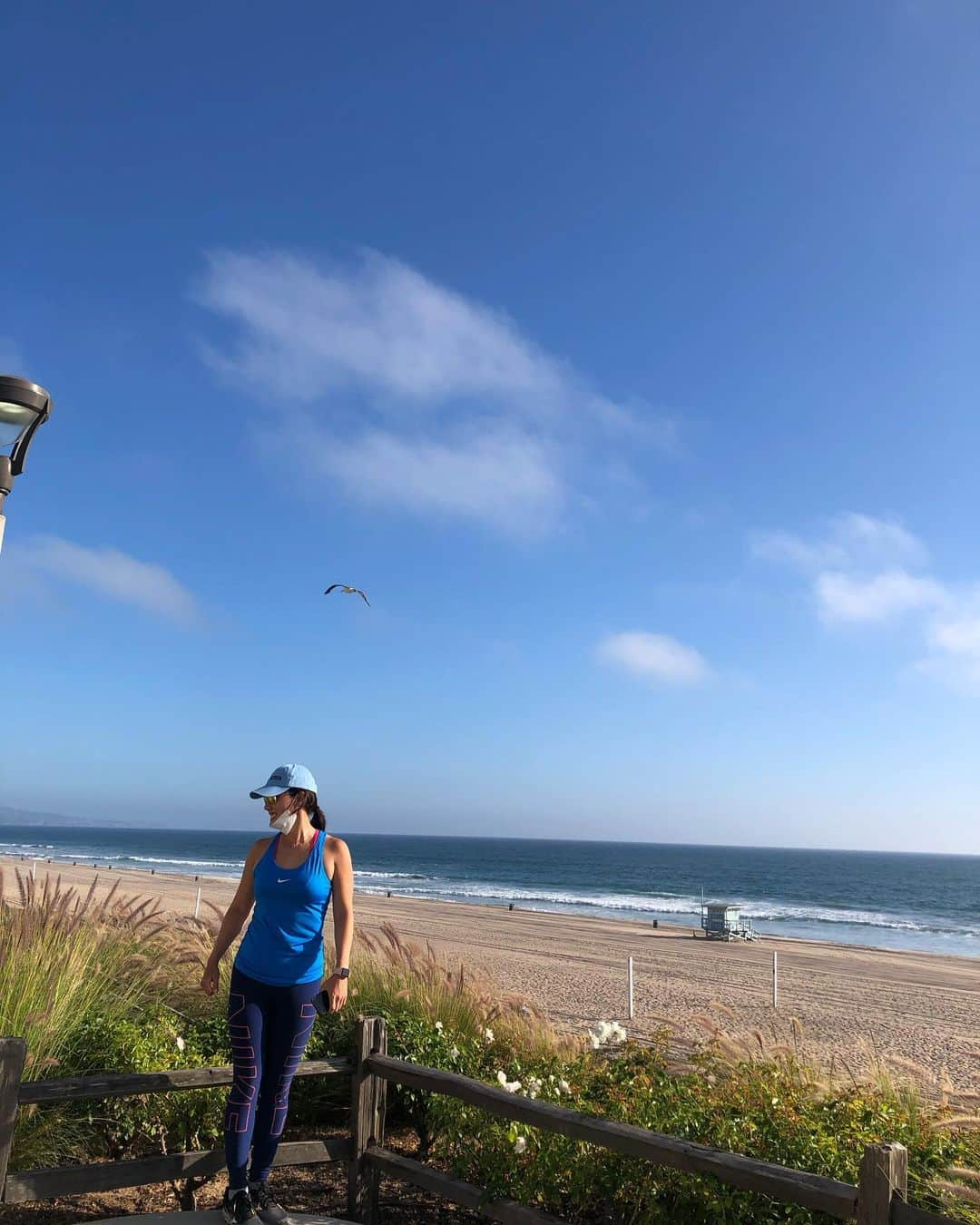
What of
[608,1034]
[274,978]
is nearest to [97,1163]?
[274,978]

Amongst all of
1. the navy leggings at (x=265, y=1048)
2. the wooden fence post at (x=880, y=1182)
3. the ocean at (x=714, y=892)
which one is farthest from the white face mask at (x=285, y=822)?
the ocean at (x=714, y=892)

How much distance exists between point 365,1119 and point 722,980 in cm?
1740

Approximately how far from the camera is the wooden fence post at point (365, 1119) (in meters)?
4.20

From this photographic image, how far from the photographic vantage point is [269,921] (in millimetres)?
3770

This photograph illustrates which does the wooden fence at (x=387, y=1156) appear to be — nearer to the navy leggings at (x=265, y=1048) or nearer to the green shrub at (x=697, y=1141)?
the green shrub at (x=697, y=1141)

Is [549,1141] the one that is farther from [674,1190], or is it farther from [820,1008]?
[820,1008]

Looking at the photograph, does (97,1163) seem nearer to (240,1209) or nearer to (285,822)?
(240,1209)

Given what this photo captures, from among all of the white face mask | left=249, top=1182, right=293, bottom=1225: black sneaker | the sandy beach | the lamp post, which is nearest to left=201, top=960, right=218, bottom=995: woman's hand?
the white face mask

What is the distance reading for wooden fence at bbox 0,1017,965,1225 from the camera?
2.75 meters

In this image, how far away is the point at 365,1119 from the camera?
4.29 metres

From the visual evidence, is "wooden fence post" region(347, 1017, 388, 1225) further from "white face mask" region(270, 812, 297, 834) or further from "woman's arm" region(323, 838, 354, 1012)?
"white face mask" region(270, 812, 297, 834)

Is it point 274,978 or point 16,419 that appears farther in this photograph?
point 16,419

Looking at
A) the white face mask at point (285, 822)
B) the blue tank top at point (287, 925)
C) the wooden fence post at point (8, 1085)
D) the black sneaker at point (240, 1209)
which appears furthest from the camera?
the white face mask at point (285, 822)

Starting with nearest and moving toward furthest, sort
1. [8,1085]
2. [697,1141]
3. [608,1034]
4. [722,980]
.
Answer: [8,1085] → [697,1141] → [608,1034] → [722,980]
